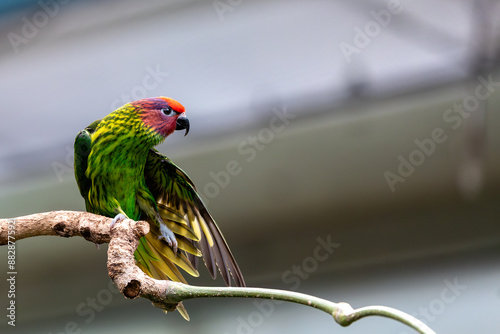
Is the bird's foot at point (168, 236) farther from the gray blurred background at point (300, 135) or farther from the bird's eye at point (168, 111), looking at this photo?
the gray blurred background at point (300, 135)

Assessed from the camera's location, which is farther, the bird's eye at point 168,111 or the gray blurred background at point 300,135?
the gray blurred background at point 300,135

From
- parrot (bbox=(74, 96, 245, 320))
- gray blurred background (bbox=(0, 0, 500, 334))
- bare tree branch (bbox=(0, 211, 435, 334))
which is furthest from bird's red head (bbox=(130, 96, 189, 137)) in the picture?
gray blurred background (bbox=(0, 0, 500, 334))

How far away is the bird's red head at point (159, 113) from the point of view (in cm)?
144

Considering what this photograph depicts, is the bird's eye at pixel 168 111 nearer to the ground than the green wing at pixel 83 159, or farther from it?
farther from it

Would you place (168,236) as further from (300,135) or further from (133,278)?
(300,135)

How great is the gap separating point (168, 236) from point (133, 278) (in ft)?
1.33

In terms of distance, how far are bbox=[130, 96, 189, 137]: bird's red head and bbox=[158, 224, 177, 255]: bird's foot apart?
0.86 ft

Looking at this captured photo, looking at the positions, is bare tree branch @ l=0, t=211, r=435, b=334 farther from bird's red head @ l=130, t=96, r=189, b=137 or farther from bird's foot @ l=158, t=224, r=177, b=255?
bird's red head @ l=130, t=96, r=189, b=137

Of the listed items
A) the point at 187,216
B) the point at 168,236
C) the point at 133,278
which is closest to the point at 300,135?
the point at 187,216

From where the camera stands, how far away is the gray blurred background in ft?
13.1

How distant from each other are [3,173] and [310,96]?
8.88ft

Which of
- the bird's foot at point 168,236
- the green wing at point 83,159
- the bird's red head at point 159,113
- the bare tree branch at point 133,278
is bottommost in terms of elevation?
the bird's foot at point 168,236

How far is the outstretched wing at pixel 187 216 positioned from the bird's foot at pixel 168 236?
0.12 feet

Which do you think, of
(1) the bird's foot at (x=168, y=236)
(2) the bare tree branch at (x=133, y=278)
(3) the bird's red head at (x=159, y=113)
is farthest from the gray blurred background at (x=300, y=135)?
(2) the bare tree branch at (x=133, y=278)
